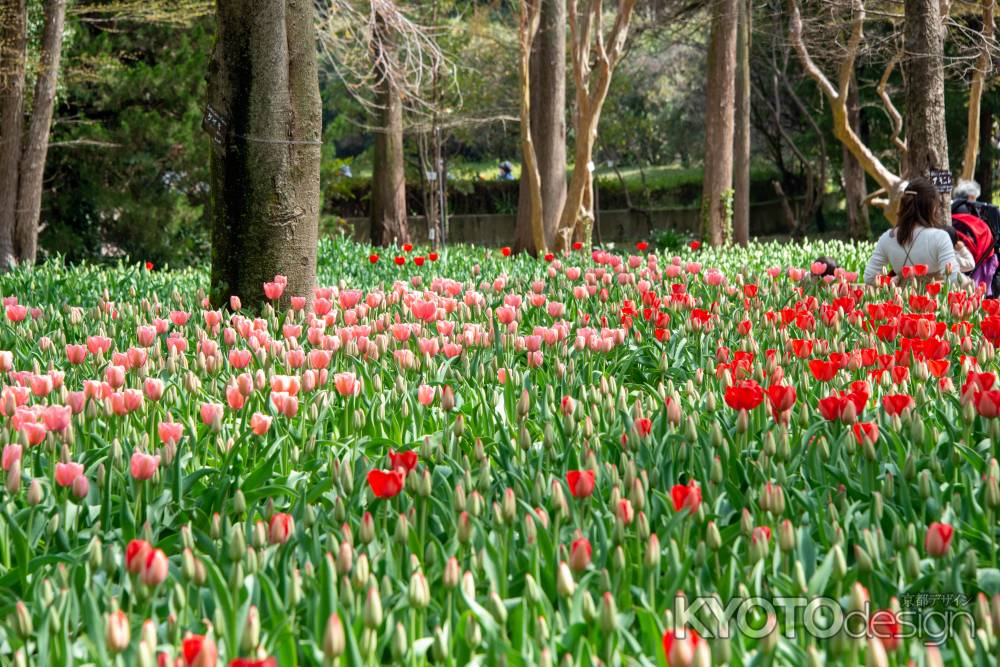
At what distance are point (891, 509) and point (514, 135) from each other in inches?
1327

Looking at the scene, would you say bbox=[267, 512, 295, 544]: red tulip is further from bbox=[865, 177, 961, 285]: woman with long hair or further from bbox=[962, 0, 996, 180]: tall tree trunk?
bbox=[962, 0, 996, 180]: tall tree trunk

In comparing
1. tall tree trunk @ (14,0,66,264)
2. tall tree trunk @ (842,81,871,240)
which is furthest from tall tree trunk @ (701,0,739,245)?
tall tree trunk @ (842,81,871,240)

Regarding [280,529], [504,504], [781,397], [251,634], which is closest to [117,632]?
[251,634]

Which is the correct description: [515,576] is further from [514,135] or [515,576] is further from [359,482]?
[514,135]

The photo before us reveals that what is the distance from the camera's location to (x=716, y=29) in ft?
56.7

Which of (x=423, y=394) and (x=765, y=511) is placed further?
(x=423, y=394)

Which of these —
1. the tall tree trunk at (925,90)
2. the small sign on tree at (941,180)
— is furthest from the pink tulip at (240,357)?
the tall tree trunk at (925,90)

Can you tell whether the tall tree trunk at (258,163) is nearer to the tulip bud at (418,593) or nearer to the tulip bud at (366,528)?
the tulip bud at (366,528)

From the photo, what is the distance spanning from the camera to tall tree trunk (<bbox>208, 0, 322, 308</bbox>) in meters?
6.14

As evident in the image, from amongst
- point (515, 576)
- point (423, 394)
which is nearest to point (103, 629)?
point (515, 576)

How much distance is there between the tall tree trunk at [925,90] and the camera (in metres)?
9.61

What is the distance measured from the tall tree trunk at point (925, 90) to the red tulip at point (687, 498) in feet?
26.5

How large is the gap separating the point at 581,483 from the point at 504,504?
0.17 meters

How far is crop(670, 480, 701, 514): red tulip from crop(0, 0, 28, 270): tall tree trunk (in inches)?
488
